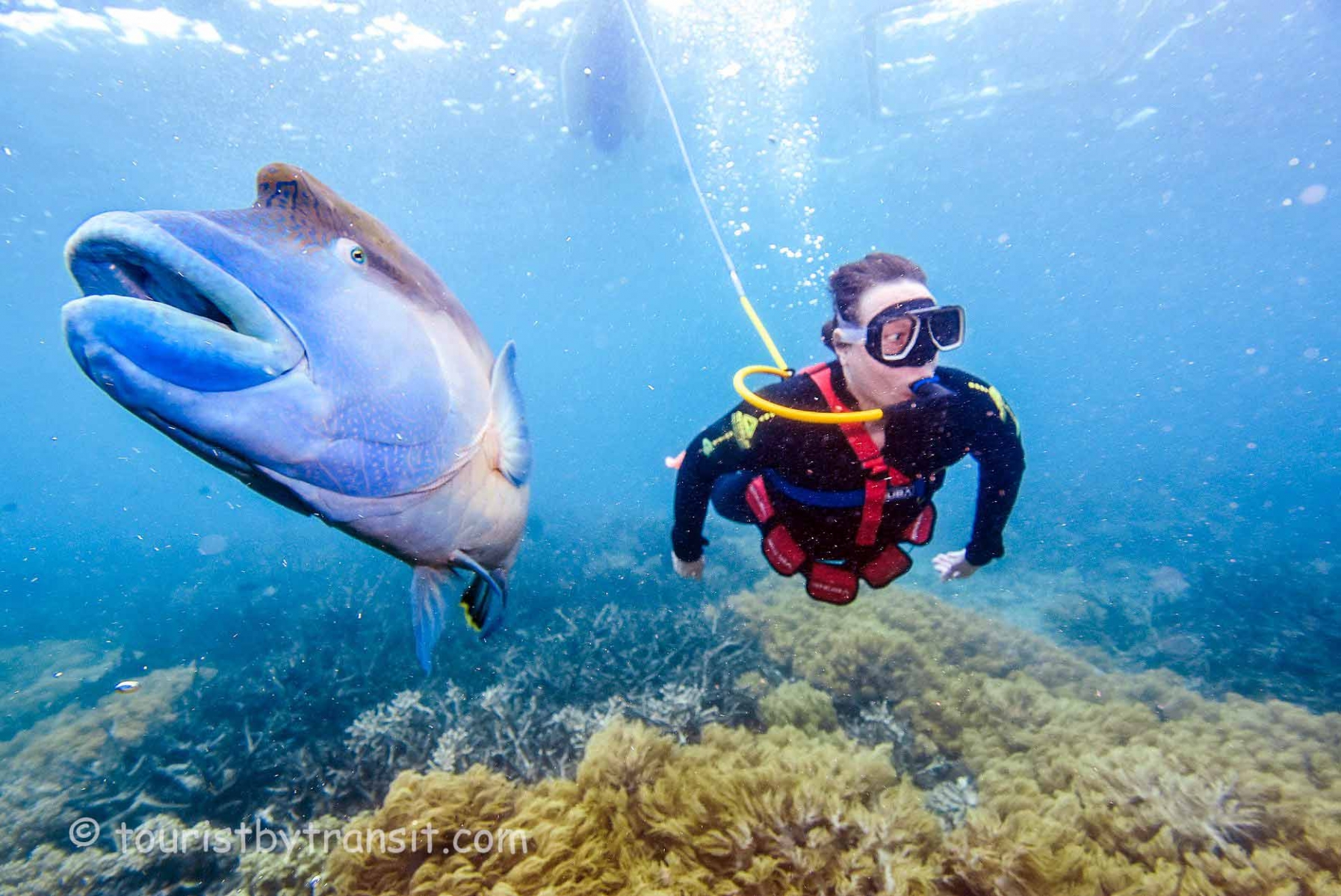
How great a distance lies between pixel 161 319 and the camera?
0.87m

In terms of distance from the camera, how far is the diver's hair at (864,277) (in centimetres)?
283

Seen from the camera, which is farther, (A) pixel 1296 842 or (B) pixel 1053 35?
(B) pixel 1053 35

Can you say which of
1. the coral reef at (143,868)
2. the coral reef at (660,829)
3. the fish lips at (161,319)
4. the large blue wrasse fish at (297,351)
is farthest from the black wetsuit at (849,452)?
the coral reef at (143,868)

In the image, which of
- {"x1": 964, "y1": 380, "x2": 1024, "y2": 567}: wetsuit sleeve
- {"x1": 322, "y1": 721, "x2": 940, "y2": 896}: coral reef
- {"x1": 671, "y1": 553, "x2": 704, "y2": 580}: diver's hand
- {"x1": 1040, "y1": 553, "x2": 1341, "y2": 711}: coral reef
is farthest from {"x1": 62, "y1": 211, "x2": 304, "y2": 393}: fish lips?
{"x1": 1040, "y1": 553, "x2": 1341, "y2": 711}: coral reef

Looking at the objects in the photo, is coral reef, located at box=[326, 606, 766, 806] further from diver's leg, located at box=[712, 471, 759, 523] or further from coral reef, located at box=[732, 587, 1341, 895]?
diver's leg, located at box=[712, 471, 759, 523]

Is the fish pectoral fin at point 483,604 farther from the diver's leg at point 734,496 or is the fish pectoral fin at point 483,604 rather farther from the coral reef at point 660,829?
the diver's leg at point 734,496

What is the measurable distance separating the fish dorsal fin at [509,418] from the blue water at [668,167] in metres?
5.54

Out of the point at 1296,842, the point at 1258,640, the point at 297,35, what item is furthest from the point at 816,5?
the point at 1296,842

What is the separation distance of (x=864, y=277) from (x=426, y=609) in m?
2.49

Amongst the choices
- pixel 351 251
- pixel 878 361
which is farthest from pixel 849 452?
pixel 351 251

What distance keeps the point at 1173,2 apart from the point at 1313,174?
23.9 m

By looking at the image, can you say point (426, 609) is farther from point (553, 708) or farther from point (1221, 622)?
point (1221, 622)

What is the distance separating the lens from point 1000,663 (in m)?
5.30

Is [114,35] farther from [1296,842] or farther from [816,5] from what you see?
[1296,842]
